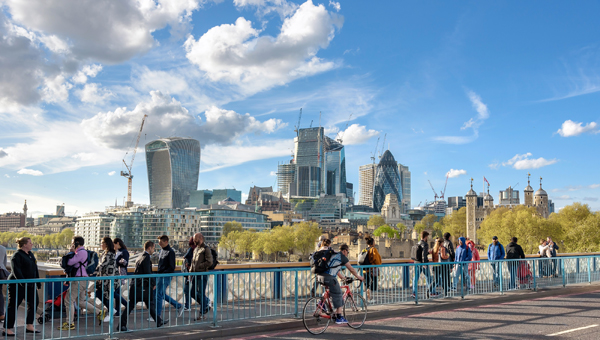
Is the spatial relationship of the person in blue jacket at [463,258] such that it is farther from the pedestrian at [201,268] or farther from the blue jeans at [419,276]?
the pedestrian at [201,268]

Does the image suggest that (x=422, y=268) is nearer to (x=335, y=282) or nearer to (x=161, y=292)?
(x=335, y=282)

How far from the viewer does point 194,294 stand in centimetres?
1175

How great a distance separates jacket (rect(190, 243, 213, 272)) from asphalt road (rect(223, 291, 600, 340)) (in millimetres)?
2205

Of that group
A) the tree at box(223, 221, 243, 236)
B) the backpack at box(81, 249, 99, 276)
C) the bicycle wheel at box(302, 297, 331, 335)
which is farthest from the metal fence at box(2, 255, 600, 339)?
the tree at box(223, 221, 243, 236)

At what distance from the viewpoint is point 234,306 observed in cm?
1271

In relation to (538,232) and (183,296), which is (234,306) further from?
(538,232)

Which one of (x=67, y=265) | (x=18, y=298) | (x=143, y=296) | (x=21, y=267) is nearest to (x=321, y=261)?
(x=143, y=296)

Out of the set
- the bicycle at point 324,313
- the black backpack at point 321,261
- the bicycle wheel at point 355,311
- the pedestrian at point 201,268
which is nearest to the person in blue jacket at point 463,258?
the bicycle wheel at point 355,311

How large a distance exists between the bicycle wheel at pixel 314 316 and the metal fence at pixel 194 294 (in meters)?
0.76

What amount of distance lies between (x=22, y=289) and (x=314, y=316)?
6.35 m

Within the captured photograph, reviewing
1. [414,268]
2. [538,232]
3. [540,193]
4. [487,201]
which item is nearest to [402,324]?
[414,268]

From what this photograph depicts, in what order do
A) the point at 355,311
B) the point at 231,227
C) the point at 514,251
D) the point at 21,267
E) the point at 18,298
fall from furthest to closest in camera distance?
the point at 231,227 < the point at 514,251 < the point at 355,311 < the point at 21,267 < the point at 18,298

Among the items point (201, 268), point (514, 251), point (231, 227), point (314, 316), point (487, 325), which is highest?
point (201, 268)

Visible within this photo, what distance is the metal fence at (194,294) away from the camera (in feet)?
34.1
